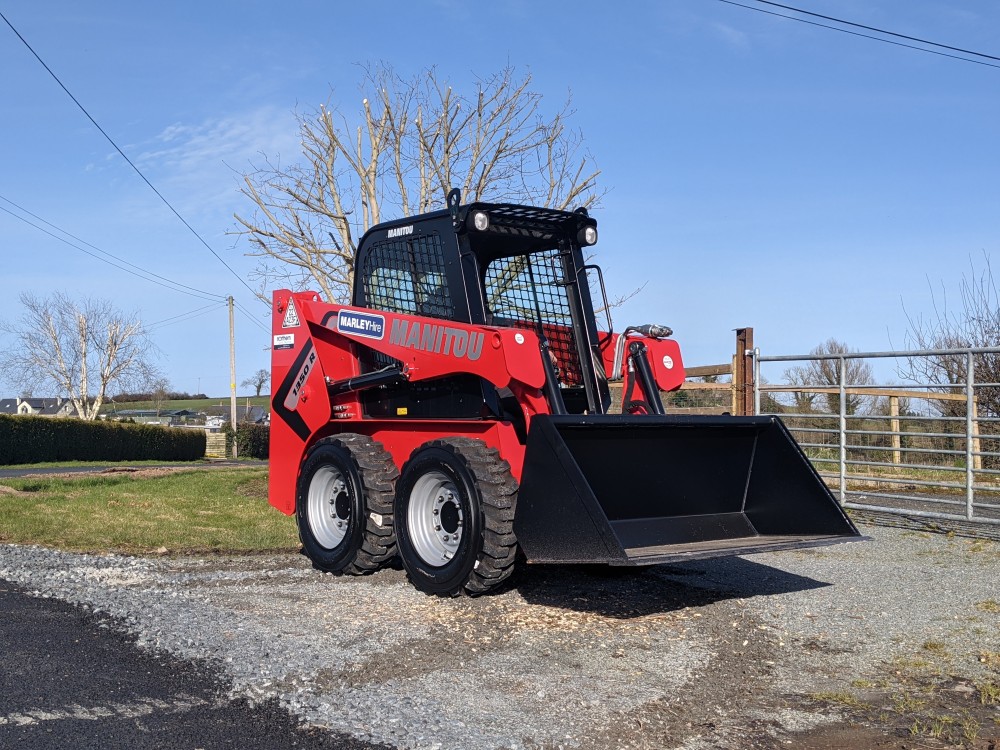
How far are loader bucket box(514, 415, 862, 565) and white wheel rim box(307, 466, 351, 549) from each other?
243cm

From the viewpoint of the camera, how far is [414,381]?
294 inches

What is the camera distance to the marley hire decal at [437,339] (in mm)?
6738

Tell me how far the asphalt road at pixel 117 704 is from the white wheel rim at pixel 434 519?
2.12 m

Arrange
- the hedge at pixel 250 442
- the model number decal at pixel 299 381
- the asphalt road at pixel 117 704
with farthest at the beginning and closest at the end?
the hedge at pixel 250 442, the model number decal at pixel 299 381, the asphalt road at pixel 117 704

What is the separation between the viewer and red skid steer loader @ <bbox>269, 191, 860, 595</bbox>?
20.5 feet

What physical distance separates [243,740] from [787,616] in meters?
3.76

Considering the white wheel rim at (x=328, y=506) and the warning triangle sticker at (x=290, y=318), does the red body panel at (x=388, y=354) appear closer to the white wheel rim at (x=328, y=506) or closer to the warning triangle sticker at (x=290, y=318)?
the warning triangle sticker at (x=290, y=318)

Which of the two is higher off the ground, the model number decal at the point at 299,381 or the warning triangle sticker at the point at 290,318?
the warning triangle sticker at the point at 290,318

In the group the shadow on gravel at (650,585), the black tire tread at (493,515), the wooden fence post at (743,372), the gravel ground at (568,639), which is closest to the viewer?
the gravel ground at (568,639)

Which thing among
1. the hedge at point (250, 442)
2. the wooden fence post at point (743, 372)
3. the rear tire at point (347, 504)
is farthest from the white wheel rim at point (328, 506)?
the hedge at point (250, 442)

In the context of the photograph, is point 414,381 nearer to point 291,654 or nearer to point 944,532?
point 291,654

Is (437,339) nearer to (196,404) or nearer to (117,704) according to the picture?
(117,704)

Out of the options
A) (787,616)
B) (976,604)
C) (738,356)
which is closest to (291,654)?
(787,616)

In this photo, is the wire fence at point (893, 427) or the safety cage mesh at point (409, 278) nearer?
the safety cage mesh at point (409, 278)
